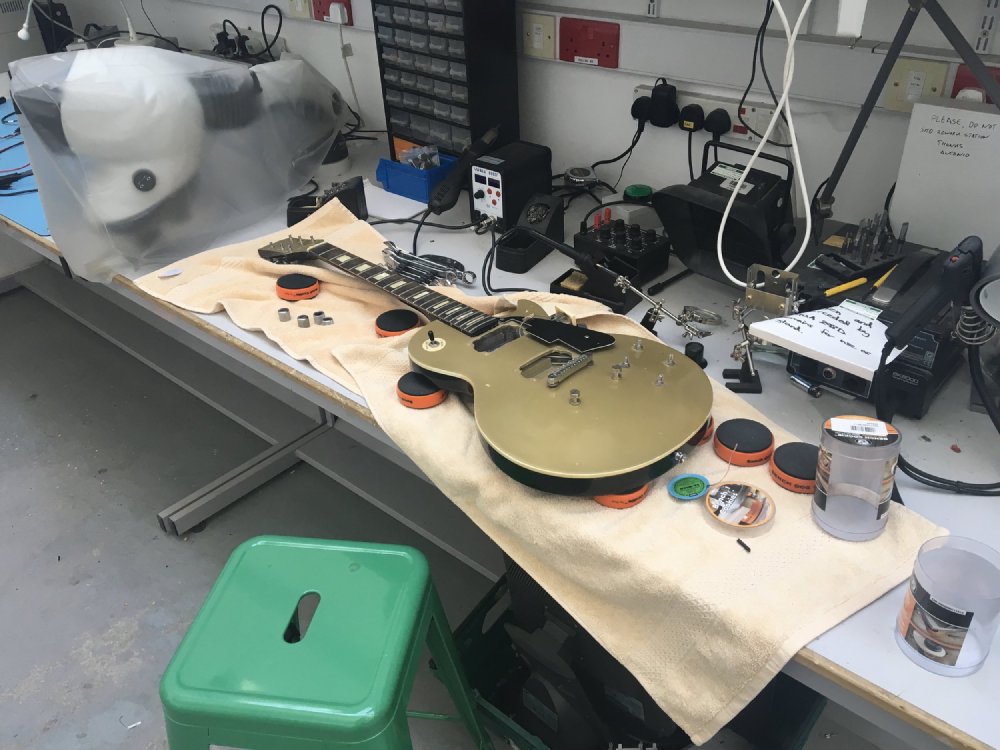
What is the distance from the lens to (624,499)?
2.99 feet

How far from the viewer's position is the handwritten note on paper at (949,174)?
1162 millimetres

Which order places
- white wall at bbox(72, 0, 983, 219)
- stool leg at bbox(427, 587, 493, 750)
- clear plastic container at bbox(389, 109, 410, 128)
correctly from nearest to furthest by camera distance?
stool leg at bbox(427, 587, 493, 750)
white wall at bbox(72, 0, 983, 219)
clear plastic container at bbox(389, 109, 410, 128)

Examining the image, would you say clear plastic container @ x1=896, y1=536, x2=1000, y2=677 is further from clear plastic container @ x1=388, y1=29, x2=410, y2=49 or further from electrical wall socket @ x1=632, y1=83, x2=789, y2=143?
clear plastic container @ x1=388, y1=29, x2=410, y2=49

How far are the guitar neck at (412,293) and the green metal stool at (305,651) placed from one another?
14.5 inches

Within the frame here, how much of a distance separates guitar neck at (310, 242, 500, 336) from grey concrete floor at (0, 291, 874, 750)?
760 millimetres

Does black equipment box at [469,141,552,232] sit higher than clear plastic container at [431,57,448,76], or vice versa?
clear plastic container at [431,57,448,76]

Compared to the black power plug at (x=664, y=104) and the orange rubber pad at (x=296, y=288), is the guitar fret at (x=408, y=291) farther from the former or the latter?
the black power plug at (x=664, y=104)

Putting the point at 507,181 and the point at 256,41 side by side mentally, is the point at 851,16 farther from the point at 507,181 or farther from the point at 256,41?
the point at 256,41

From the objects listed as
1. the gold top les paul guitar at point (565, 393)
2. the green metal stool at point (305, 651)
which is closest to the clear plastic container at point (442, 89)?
the gold top les paul guitar at point (565, 393)

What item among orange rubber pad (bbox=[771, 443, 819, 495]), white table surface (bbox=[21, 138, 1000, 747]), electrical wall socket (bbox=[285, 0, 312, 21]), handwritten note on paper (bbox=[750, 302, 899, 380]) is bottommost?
white table surface (bbox=[21, 138, 1000, 747])

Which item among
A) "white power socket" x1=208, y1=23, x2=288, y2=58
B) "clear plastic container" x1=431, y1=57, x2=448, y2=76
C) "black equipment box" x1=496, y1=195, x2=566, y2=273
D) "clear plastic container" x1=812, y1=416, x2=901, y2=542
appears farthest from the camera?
"white power socket" x1=208, y1=23, x2=288, y2=58

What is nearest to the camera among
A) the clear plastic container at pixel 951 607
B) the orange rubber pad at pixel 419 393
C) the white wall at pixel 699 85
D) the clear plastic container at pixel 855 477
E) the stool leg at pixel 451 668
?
the clear plastic container at pixel 951 607

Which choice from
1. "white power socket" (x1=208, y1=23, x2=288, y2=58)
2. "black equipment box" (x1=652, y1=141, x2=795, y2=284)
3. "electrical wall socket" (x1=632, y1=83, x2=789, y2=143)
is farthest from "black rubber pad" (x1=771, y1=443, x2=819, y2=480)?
"white power socket" (x1=208, y1=23, x2=288, y2=58)

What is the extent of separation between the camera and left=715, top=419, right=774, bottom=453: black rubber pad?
964 mm
